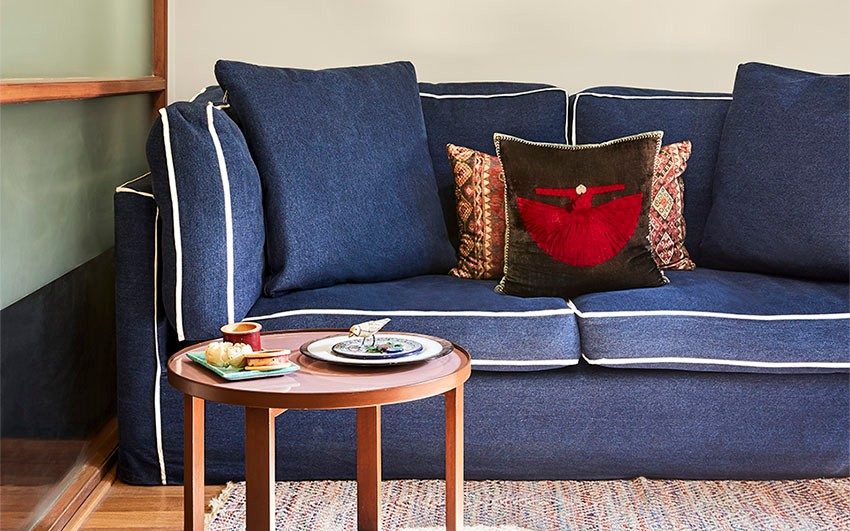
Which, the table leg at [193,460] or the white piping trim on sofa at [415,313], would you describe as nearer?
the table leg at [193,460]

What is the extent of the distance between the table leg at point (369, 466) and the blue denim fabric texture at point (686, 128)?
136 cm

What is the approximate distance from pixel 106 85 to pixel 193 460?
120cm

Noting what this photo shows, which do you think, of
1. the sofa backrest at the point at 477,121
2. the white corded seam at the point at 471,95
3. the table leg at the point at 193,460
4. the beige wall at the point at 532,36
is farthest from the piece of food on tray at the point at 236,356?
the beige wall at the point at 532,36

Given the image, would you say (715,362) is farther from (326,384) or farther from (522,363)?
(326,384)

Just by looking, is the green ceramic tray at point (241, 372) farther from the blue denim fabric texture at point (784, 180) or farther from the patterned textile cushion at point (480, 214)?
the blue denim fabric texture at point (784, 180)

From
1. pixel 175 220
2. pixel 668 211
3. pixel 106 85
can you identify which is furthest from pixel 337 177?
pixel 668 211

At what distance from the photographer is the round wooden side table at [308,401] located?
1699 millimetres

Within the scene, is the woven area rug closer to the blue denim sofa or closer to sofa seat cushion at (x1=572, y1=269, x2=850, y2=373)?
the blue denim sofa

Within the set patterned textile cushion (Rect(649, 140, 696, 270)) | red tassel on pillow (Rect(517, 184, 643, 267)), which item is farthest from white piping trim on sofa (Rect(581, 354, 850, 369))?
patterned textile cushion (Rect(649, 140, 696, 270))

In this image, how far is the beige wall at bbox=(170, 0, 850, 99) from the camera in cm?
357

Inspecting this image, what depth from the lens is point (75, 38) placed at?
2564 millimetres

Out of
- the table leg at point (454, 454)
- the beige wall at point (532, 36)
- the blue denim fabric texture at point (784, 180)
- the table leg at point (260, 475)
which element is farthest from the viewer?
the beige wall at point (532, 36)

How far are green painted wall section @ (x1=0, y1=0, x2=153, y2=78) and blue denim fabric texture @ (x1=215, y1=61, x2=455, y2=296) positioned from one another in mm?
335

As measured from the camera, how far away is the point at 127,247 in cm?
251
